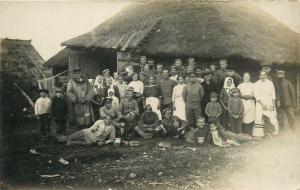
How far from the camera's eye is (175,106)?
760 centimetres

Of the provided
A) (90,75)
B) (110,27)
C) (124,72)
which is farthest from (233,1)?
(90,75)

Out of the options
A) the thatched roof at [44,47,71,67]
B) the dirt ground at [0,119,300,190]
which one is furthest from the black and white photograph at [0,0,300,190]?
the thatched roof at [44,47,71,67]

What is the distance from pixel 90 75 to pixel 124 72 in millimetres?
2081

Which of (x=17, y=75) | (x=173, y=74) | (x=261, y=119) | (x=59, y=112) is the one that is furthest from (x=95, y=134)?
(x=17, y=75)

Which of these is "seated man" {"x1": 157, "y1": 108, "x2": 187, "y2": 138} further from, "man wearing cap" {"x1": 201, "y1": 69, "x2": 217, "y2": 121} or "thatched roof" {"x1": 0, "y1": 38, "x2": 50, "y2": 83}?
"thatched roof" {"x1": 0, "y1": 38, "x2": 50, "y2": 83}

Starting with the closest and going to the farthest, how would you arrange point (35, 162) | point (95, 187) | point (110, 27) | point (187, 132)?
point (95, 187) < point (35, 162) < point (187, 132) < point (110, 27)

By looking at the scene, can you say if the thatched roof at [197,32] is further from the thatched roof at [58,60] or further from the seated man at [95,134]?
the thatched roof at [58,60]

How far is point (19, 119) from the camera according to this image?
26.4 feet

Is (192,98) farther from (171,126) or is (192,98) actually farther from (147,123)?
(147,123)

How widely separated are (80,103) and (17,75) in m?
3.27

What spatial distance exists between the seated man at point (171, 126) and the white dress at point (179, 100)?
0.19 meters

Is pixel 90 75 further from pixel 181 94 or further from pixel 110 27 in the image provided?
pixel 181 94

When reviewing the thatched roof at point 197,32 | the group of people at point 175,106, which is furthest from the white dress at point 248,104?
the thatched roof at point 197,32

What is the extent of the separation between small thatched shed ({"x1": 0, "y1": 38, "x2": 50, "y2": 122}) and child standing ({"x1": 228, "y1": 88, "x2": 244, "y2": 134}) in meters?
4.10
